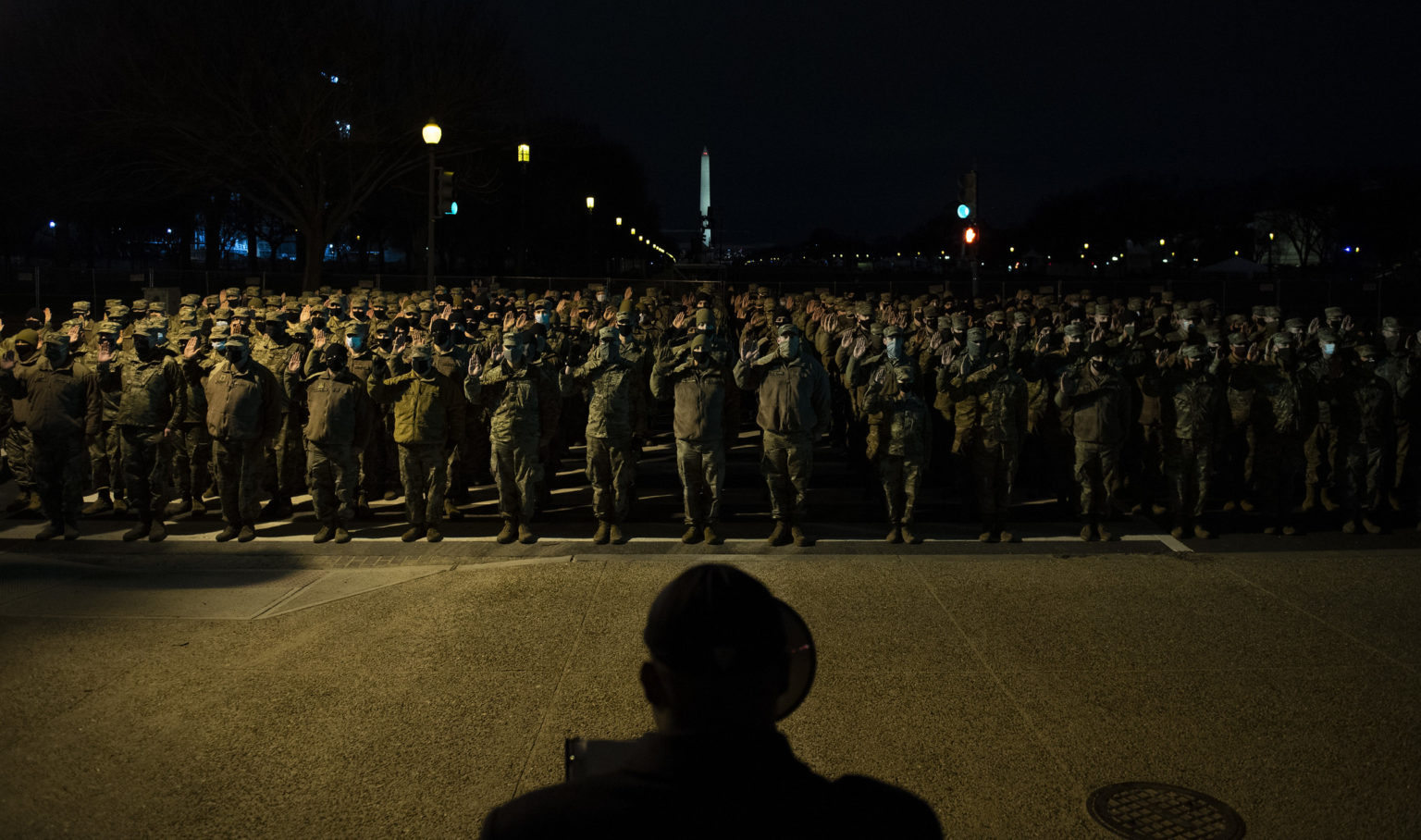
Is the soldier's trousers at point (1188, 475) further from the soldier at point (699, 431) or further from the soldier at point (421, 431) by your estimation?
the soldier at point (421, 431)

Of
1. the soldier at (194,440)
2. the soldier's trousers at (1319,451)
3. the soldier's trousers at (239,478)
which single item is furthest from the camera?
the soldier's trousers at (1319,451)

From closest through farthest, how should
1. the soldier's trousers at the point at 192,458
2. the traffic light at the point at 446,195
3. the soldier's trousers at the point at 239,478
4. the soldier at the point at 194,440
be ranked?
the soldier's trousers at the point at 239,478
the soldier at the point at 194,440
the soldier's trousers at the point at 192,458
the traffic light at the point at 446,195

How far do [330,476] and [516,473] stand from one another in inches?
72.7

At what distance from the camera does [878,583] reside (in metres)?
9.80

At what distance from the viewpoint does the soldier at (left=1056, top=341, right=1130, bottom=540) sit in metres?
11.4

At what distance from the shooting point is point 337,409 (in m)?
11.3

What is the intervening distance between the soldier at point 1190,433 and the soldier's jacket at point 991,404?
5.21 ft

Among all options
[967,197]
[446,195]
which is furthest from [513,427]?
[967,197]

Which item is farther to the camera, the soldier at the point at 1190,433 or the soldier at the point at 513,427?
the soldier at the point at 1190,433

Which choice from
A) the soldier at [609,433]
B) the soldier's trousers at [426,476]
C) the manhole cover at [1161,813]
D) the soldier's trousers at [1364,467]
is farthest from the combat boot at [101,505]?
the soldier's trousers at [1364,467]

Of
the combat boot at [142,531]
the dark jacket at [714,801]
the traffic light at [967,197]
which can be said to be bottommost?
the combat boot at [142,531]

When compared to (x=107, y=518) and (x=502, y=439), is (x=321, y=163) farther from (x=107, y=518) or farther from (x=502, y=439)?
(x=502, y=439)

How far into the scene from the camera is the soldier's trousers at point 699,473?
11.4 m

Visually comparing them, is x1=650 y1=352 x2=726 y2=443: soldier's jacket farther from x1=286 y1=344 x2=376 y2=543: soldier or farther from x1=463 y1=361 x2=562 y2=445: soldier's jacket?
x1=286 y1=344 x2=376 y2=543: soldier
